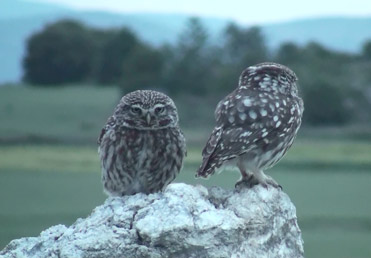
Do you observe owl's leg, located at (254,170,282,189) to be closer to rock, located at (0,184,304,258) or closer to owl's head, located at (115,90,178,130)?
rock, located at (0,184,304,258)

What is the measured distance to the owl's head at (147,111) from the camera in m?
7.51

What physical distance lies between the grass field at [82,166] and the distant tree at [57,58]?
47 centimetres

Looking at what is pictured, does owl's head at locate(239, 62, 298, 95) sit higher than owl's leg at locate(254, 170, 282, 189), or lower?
higher

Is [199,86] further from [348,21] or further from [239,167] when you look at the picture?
[239,167]

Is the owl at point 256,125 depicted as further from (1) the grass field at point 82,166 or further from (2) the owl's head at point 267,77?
(1) the grass field at point 82,166

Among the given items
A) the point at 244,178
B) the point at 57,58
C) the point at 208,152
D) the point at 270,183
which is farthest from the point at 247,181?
the point at 57,58

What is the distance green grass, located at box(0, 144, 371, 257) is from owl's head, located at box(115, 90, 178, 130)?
365 inches

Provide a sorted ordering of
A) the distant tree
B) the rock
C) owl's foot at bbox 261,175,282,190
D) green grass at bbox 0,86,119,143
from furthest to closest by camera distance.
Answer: the distant tree → green grass at bbox 0,86,119,143 → owl's foot at bbox 261,175,282,190 → the rock

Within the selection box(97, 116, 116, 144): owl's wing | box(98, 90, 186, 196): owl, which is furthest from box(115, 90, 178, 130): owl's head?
box(97, 116, 116, 144): owl's wing

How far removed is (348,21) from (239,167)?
41816mm

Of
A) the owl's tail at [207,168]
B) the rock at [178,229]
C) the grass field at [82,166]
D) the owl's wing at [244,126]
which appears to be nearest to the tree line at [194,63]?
the grass field at [82,166]

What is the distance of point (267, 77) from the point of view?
758 cm

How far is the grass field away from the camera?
24.2 m

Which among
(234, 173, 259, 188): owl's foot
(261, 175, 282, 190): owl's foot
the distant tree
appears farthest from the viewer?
the distant tree
